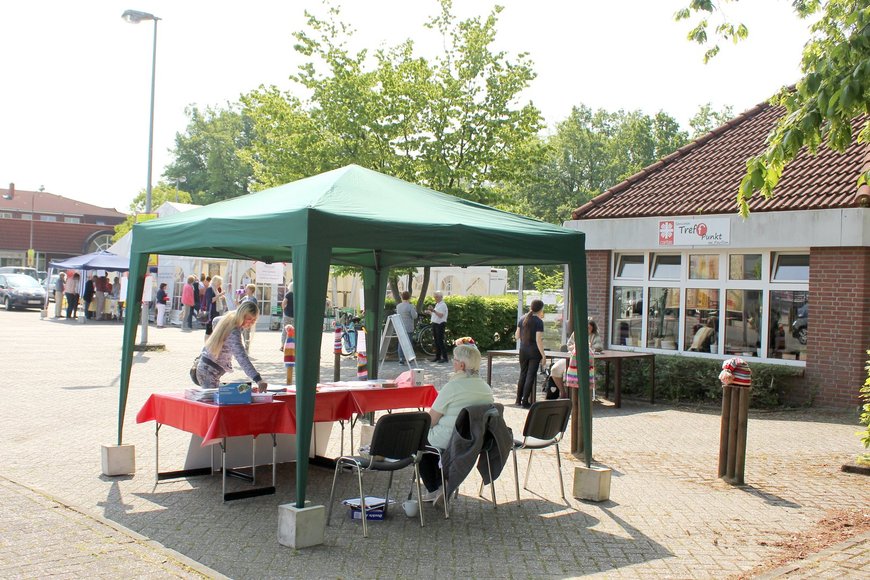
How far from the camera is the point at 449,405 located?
23.7ft

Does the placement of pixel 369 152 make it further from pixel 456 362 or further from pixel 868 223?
pixel 456 362

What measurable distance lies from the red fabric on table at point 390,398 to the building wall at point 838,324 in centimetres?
807

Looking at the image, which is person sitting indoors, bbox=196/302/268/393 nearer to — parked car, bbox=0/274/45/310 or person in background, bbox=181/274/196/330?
person in background, bbox=181/274/196/330

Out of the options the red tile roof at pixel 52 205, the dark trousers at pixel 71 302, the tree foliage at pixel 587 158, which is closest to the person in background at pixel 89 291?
the dark trousers at pixel 71 302

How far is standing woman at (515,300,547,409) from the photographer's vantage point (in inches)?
533

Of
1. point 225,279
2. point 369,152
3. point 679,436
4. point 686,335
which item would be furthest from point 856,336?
→ point 225,279

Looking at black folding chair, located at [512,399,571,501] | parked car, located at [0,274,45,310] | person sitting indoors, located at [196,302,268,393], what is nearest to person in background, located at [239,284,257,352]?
person sitting indoors, located at [196,302,268,393]

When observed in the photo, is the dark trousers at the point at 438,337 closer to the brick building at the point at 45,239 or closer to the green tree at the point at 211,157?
the brick building at the point at 45,239

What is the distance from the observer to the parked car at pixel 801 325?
575 inches

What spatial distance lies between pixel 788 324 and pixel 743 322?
2.69ft

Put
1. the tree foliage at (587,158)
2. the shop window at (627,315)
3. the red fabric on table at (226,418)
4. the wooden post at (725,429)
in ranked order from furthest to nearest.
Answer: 1. the tree foliage at (587,158)
2. the shop window at (627,315)
3. the wooden post at (725,429)
4. the red fabric on table at (226,418)

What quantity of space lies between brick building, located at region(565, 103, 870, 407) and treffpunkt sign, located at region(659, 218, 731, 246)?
0.06 ft

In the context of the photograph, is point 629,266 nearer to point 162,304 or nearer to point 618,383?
point 618,383

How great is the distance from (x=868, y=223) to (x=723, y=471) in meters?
6.81
